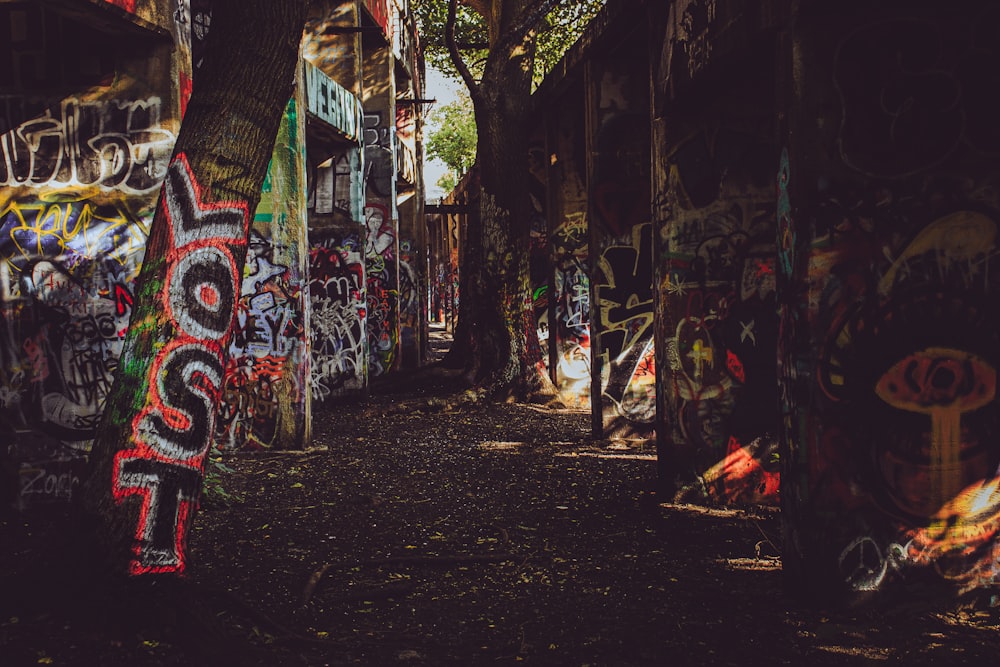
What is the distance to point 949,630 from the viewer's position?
425 centimetres

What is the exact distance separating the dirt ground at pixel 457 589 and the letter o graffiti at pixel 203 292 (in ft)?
3.54

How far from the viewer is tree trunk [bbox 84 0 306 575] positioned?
3928 mm

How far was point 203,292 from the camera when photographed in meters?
4.14

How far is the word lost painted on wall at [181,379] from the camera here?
3947 mm

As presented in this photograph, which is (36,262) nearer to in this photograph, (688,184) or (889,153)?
(688,184)

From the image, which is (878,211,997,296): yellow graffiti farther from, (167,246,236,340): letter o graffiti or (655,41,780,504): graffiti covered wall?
(167,246,236,340): letter o graffiti

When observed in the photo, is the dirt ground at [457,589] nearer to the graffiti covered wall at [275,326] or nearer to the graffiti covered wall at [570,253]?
the graffiti covered wall at [275,326]

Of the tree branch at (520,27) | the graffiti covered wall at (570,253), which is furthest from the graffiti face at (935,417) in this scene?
the tree branch at (520,27)

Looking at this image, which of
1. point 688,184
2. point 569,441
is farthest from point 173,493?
point 569,441

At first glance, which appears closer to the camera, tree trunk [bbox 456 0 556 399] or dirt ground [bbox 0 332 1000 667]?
dirt ground [bbox 0 332 1000 667]

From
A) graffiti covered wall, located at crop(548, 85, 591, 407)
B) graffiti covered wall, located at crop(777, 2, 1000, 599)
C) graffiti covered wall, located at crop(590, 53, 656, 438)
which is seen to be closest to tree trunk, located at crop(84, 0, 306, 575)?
graffiti covered wall, located at crop(777, 2, 1000, 599)

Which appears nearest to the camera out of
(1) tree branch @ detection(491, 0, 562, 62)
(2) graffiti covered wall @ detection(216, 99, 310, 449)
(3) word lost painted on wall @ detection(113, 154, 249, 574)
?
(3) word lost painted on wall @ detection(113, 154, 249, 574)

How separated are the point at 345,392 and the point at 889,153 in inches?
365

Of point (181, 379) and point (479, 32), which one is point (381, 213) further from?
point (181, 379)
